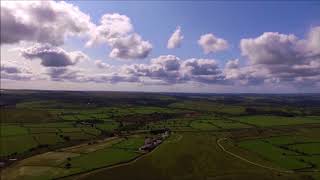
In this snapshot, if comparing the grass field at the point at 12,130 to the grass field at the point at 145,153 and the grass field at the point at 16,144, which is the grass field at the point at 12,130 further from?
the grass field at the point at 16,144

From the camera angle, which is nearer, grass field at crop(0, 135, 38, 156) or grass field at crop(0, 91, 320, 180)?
grass field at crop(0, 91, 320, 180)

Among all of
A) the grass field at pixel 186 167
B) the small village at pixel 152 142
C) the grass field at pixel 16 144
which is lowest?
the grass field at pixel 186 167

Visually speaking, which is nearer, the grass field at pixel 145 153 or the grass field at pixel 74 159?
the grass field at pixel 74 159

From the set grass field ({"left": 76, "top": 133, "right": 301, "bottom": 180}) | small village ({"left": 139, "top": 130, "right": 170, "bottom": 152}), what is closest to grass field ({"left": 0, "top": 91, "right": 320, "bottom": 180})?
grass field ({"left": 76, "top": 133, "right": 301, "bottom": 180})

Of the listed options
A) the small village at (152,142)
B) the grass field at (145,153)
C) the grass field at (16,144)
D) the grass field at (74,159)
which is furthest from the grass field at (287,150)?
the grass field at (16,144)

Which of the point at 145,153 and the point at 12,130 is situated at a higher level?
the point at 12,130

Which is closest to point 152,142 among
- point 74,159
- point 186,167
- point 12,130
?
point 74,159

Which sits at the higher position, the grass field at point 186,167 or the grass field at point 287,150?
the grass field at point 287,150

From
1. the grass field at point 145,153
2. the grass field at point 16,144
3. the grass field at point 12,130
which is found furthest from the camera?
the grass field at point 12,130

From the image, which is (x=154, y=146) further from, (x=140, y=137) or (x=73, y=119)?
(x=73, y=119)

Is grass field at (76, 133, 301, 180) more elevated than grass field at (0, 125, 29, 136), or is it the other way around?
grass field at (0, 125, 29, 136)

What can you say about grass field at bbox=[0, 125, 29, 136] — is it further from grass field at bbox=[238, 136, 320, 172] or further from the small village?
grass field at bbox=[238, 136, 320, 172]

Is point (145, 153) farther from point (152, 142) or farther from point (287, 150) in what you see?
point (287, 150)
